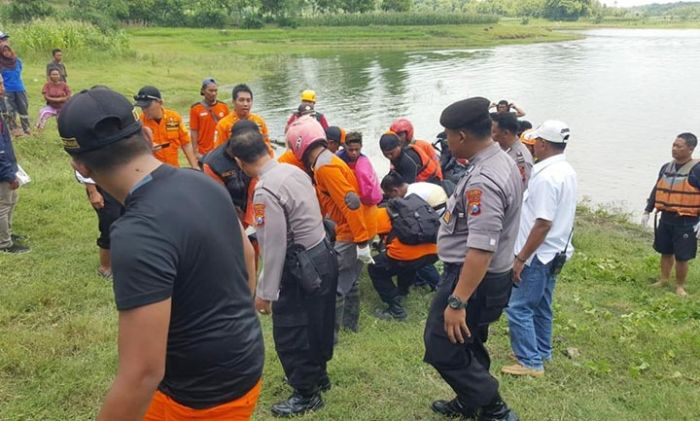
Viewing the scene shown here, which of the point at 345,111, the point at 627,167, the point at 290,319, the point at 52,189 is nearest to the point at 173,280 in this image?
the point at 290,319

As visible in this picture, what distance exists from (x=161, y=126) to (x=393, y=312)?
11.5 feet

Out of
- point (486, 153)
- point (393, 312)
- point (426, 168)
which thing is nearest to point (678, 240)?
point (426, 168)

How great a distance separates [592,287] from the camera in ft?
21.9

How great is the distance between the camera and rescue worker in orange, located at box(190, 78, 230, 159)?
7426mm

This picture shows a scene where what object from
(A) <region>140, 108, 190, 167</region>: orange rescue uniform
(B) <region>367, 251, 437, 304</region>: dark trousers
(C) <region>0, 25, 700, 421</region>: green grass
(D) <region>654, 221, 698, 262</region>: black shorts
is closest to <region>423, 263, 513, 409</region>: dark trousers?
(C) <region>0, 25, 700, 421</region>: green grass

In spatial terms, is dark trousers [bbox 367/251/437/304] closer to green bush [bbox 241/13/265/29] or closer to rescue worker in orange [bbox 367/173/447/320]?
rescue worker in orange [bbox 367/173/447/320]

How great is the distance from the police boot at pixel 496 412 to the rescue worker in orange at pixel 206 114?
5389 millimetres

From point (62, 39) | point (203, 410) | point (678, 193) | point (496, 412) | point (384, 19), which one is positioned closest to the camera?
point (203, 410)

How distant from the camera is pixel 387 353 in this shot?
4383 millimetres

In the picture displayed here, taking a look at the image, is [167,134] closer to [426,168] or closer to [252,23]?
[426,168]

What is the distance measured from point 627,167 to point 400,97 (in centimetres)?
1128

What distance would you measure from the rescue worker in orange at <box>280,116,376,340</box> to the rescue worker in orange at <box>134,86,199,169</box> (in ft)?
7.27

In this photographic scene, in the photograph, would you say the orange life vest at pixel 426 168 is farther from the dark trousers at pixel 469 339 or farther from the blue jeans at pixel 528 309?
the dark trousers at pixel 469 339

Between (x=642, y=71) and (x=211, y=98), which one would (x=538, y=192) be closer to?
(x=211, y=98)
